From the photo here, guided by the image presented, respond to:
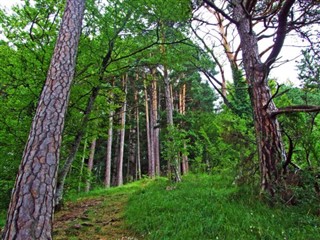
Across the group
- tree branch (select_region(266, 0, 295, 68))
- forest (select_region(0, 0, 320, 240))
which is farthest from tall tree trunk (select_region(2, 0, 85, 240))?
tree branch (select_region(266, 0, 295, 68))

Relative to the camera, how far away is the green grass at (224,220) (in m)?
2.69

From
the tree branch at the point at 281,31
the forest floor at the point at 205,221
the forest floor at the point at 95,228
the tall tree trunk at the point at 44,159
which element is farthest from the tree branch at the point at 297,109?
the tall tree trunk at the point at 44,159

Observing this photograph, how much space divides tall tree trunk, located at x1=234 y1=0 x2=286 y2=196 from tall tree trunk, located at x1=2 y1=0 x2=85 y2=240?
312cm

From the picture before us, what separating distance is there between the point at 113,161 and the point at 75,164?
14.9 metres

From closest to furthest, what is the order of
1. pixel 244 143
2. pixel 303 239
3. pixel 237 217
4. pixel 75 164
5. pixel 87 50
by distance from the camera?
pixel 303 239
pixel 237 217
pixel 244 143
pixel 87 50
pixel 75 164

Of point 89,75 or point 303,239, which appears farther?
point 89,75

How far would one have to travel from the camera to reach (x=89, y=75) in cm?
552

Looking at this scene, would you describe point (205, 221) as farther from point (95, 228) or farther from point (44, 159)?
point (44, 159)

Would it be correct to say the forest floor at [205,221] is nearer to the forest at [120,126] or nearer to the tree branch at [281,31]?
the forest at [120,126]

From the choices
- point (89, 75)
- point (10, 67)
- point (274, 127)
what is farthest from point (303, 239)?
point (10, 67)

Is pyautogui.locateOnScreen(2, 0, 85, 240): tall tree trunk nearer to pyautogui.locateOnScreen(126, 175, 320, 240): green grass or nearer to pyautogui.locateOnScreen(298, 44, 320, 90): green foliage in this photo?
pyautogui.locateOnScreen(126, 175, 320, 240): green grass

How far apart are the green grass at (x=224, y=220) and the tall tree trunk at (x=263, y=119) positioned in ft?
1.47

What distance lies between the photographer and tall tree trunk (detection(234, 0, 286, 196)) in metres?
3.66

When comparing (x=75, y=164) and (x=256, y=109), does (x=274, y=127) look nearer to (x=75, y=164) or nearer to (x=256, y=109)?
(x=256, y=109)
